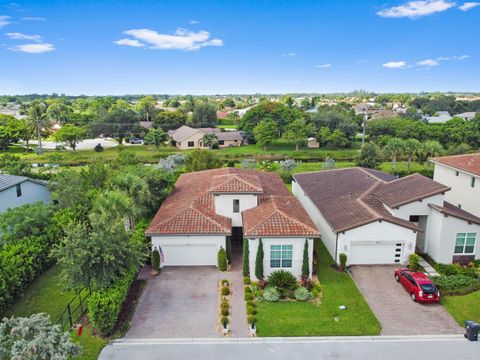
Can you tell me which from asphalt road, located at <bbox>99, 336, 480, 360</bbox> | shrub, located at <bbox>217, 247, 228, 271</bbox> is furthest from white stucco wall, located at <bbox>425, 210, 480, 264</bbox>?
shrub, located at <bbox>217, 247, 228, 271</bbox>

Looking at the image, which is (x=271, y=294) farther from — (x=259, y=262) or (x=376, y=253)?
(x=376, y=253)

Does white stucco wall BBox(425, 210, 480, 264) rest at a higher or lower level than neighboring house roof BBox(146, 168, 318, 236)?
lower

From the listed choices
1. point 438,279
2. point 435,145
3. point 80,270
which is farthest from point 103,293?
point 435,145

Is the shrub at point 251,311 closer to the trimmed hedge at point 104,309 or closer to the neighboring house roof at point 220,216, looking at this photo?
the neighboring house roof at point 220,216

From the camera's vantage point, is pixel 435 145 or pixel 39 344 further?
pixel 435 145

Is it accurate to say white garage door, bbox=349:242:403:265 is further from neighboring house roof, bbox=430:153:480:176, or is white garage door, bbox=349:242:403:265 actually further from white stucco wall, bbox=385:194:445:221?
neighboring house roof, bbox=430:153:480:176

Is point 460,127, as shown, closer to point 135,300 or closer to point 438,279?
point 438,279
